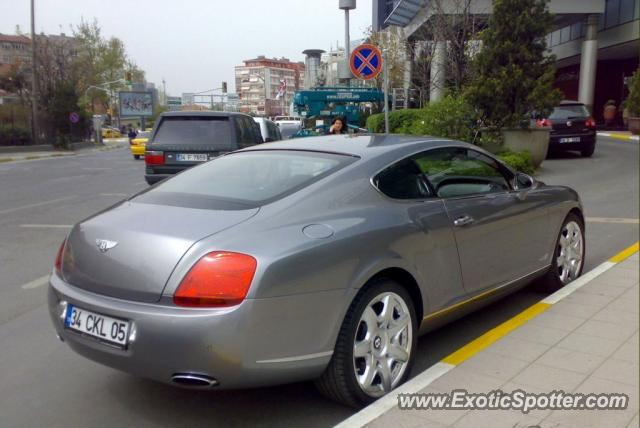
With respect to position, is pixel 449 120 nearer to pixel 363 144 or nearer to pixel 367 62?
pixel 367 62

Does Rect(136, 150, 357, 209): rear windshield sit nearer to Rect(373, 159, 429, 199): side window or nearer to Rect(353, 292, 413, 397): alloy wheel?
Rect(373, 159, 429, 199): side window

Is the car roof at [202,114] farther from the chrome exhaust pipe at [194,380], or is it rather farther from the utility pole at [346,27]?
the utility pole at [346,27]

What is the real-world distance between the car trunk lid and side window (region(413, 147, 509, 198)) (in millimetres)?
1447

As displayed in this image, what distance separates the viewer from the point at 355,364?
3037 millimetres

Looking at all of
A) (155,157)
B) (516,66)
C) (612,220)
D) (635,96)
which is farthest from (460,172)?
(635,96)

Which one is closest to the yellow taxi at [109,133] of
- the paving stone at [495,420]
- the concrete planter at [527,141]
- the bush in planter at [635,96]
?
the bush in planter at [635,96]

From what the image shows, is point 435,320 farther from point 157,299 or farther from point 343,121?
point 343,121

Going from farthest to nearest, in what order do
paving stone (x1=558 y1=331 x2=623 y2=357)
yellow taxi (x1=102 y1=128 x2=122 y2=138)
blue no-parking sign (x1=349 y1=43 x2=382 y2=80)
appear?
yellow taxi (x1=102 y1=128 x2=122 y2=138), blue no-parking sign (x1=349 y1=43 x2=382 y2=80), paving stone (x1=558 y1=331 x2=623 y2=357)

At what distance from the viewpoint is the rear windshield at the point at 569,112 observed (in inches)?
632

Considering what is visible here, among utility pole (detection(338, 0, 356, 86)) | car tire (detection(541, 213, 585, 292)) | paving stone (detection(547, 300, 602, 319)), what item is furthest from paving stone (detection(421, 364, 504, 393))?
utility pole (detection(338, 0, 356, 86))

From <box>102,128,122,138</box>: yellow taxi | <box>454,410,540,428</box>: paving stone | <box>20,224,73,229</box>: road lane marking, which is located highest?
<box>454,410,540,428</box>: paving stone

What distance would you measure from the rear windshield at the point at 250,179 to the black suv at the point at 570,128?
45.4 ft

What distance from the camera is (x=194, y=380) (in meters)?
2.68

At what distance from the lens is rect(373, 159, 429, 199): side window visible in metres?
3.51
